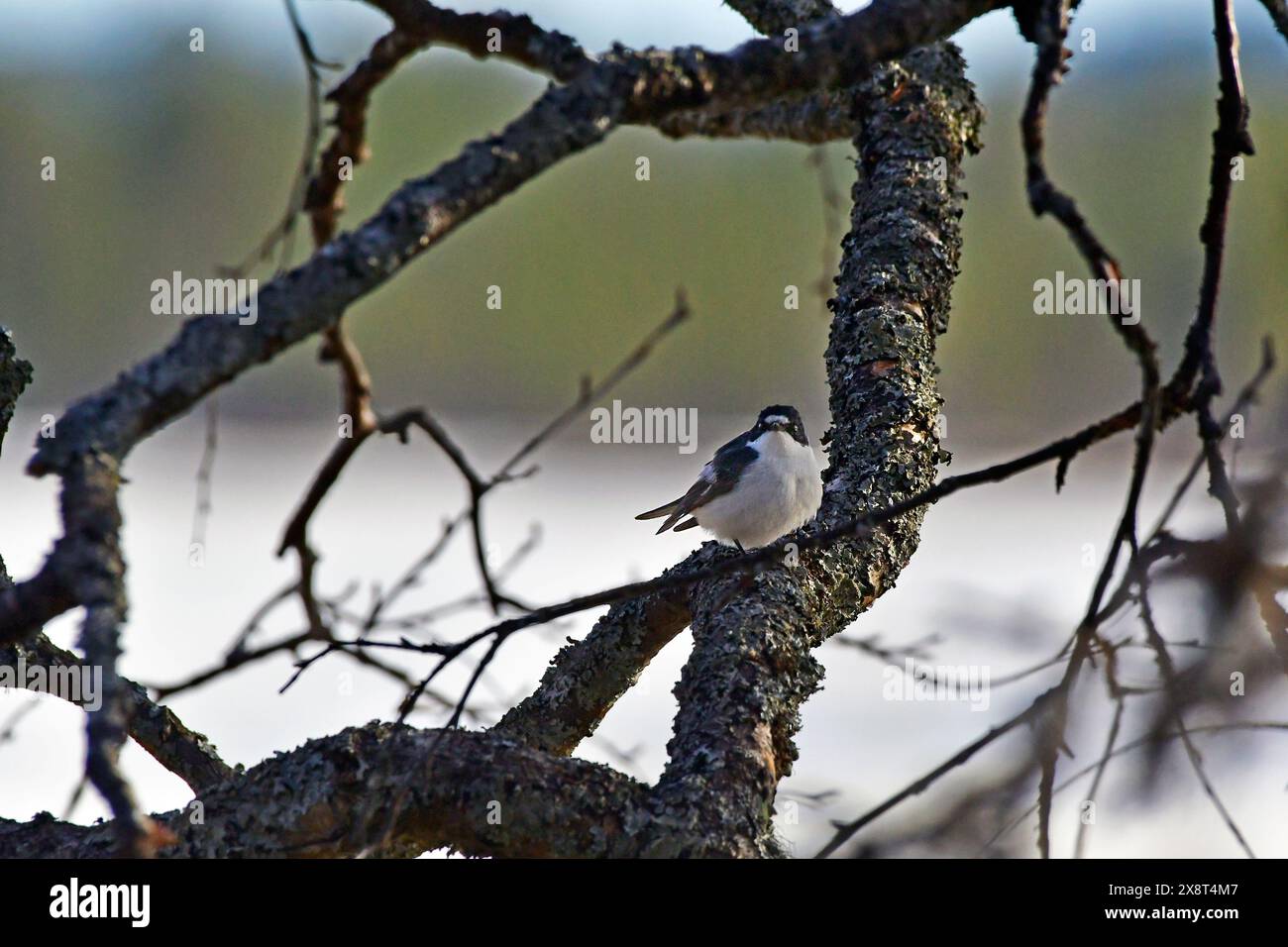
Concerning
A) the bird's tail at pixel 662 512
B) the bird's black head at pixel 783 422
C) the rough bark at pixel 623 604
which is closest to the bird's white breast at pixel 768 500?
the bird's black head at pixel 783 422

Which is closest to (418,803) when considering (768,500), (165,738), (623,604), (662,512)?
(165,738)

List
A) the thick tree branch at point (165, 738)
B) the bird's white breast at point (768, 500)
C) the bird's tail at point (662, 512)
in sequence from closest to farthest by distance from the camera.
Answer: the thick tree branch at point (165, 738) → the bird's white breast at point (768, 500) → the bird's tail at point (662, 512)

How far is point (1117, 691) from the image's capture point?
1278 millimetres

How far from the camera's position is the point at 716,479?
213 inches

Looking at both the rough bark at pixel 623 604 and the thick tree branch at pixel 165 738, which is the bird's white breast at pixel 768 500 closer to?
the rough bark at pixel 623 604

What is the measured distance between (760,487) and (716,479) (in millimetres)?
305

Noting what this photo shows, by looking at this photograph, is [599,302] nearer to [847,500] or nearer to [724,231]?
[724,231]

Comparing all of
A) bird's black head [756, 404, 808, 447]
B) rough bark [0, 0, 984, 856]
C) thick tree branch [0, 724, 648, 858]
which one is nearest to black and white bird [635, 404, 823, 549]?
bird's black head [756, 404, 808, 447]

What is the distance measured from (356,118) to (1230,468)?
1.28 meters

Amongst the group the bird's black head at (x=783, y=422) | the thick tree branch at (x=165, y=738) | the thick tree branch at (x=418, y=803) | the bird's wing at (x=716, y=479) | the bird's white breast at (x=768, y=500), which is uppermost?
the bird's black head at (x=783, y=422)

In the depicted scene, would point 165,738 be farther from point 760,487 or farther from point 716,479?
point 716,479

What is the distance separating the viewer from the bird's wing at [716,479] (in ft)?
17.5

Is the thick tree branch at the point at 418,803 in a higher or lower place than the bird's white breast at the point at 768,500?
lower
